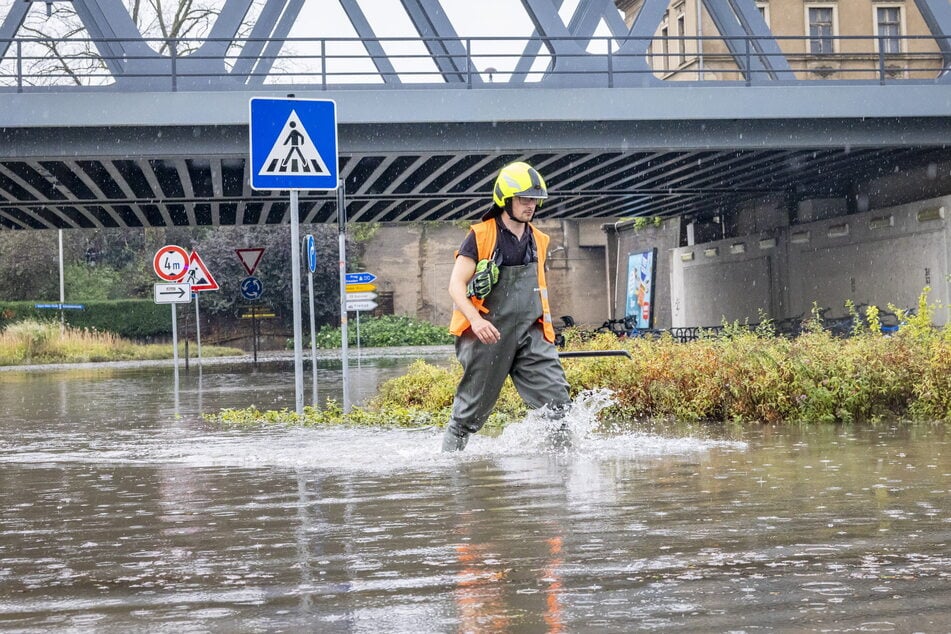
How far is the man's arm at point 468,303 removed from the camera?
24.8ft

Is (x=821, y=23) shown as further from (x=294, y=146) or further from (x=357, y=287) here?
(x=294, y=146)

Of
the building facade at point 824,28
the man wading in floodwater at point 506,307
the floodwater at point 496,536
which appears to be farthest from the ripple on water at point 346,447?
the building facade at point 824,28

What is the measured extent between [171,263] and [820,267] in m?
14.3

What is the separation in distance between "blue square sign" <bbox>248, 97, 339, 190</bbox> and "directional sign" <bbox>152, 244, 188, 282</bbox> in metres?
14.5

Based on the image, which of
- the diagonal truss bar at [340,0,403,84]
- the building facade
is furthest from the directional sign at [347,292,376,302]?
the building facade

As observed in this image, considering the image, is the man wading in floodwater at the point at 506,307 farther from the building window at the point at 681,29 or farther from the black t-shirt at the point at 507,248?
the building window at the point at 681,29

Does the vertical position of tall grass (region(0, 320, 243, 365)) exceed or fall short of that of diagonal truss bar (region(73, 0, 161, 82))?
it falls short

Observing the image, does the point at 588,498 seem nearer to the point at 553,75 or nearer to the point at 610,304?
the point at 553,75

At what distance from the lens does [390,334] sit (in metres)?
53.7

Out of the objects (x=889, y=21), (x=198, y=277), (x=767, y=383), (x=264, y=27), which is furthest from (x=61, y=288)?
(x=767, y=383)

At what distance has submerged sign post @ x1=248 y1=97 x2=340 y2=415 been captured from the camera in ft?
37.8

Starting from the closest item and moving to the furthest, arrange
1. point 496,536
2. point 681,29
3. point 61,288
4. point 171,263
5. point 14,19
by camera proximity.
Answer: point 496,536, point 14,19, point 171,263, point 681,29, point 61,288

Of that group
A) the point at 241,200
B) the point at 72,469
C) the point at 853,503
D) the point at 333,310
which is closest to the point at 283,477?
the point at 72,469

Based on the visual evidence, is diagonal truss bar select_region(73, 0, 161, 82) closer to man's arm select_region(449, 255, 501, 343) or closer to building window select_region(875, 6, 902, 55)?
man's arm select_region(449, 255, 501, 343)
